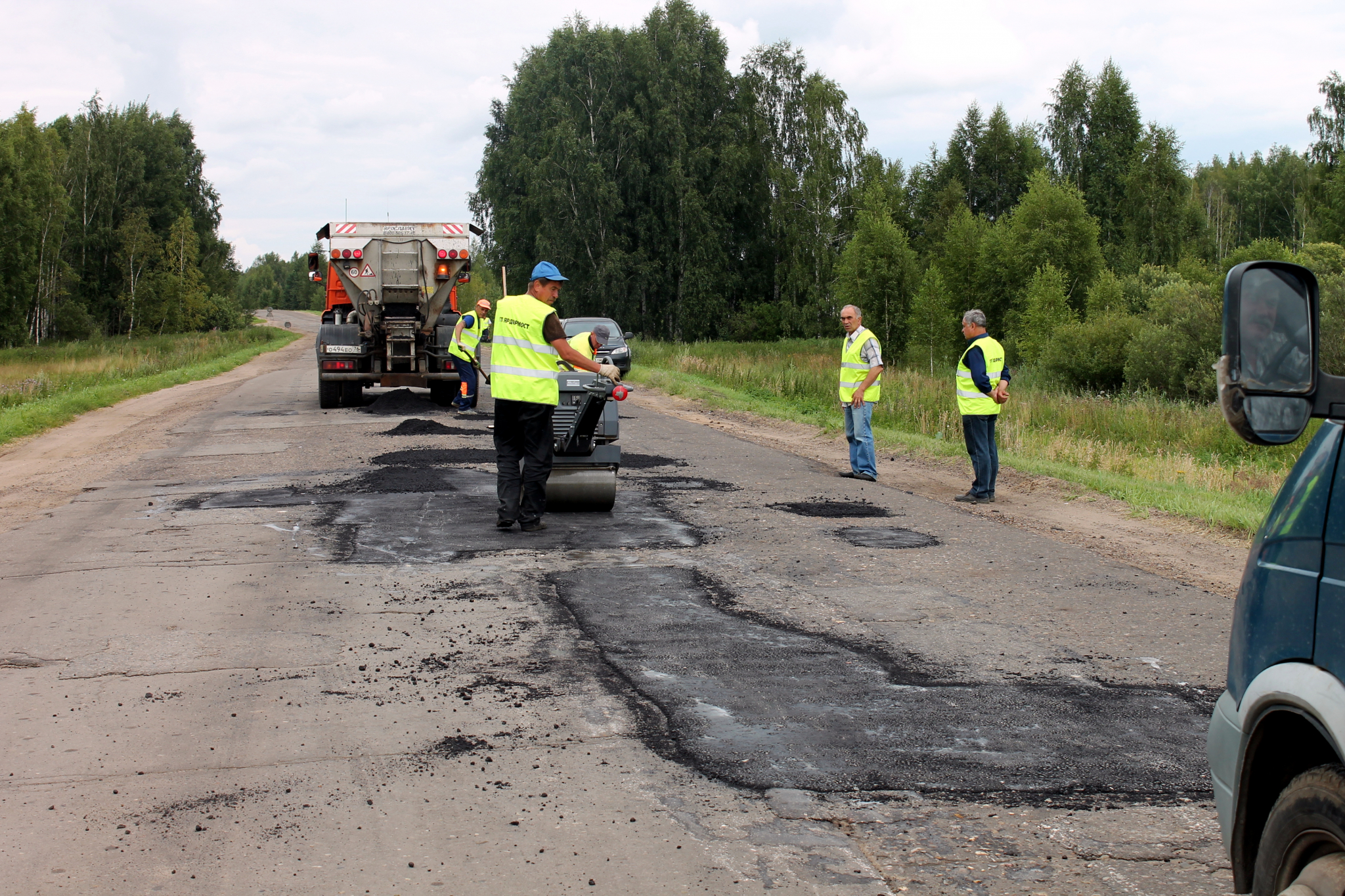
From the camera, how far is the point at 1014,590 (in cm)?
699

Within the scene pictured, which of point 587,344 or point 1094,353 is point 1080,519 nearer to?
point 587,344

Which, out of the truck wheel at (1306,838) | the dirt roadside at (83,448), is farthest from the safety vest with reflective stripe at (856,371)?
the truck wheel at (1306,838)

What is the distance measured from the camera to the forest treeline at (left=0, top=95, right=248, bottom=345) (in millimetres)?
51938

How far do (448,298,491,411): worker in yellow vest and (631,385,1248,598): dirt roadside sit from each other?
216 inches

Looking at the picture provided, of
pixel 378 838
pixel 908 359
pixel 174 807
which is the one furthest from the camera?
pixel 908 359

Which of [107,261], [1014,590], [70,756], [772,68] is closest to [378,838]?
[70,756]

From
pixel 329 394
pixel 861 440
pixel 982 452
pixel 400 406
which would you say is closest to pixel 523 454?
pixel 861 440

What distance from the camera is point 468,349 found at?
746 inches

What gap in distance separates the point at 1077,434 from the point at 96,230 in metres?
58.5

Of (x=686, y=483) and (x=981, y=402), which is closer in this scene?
(x=981, y=402)

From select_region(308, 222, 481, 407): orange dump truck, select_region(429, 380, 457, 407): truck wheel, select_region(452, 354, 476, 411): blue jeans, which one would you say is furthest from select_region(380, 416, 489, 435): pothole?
select_region(429, 380, 457, 407): truck wheel

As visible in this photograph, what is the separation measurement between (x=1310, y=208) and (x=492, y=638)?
69.4 metres

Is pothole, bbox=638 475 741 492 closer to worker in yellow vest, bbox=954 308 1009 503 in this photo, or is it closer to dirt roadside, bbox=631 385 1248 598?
dirt roadside, bbox=631 385 1248 598

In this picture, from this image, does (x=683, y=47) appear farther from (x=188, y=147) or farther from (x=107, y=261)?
(x=188, y=147)
